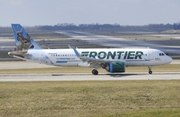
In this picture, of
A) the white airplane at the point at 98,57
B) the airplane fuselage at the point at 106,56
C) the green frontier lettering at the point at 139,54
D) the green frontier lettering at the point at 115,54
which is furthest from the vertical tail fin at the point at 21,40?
the green frontier lettering at the point at 139,54

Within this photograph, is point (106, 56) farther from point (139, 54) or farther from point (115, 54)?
point (139, 54)

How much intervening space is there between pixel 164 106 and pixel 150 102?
57.1 inches

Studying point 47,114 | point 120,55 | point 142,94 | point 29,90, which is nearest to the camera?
point 47,114

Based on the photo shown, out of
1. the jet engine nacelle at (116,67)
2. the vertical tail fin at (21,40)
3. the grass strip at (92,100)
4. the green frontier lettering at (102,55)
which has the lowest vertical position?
the jet engine nacelle at (116,67)

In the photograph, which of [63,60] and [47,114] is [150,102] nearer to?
[47,114]

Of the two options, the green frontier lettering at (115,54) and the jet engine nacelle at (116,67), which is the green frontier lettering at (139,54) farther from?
the jet engine nacelle at (116,67)

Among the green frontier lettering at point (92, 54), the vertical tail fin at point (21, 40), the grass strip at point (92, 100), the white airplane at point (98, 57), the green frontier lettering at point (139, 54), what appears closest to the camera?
the grass strip at point (92, 100)

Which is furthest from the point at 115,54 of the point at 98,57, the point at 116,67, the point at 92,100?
the point at 92,100

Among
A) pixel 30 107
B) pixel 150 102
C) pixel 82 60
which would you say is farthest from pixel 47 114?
pixel 82 60

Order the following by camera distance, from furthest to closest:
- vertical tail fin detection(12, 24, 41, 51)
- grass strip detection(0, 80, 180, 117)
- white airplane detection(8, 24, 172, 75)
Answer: vertical tail fin detection(12, 24, 41, 51), white airplane detection(8, 24, 172, 75), grass strip detection(0, 80, 180, 117)

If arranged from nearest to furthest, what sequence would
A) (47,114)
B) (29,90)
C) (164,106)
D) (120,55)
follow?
(47,114), (164,106), (29,90), (120,55)

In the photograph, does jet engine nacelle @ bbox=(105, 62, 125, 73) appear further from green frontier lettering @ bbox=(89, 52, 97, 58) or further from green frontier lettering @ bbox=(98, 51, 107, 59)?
green frontier lettering @ bbox=(89, 52, 97, 58)

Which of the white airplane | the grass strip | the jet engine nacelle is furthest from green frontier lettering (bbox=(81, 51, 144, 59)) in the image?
the grass strip

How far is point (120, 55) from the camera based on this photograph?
53.0 metres
